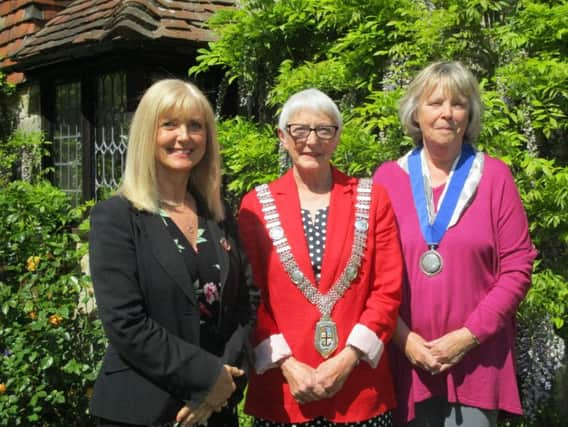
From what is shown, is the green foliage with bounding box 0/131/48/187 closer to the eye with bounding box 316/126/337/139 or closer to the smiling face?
the eye with bounding box 316/126/337/139

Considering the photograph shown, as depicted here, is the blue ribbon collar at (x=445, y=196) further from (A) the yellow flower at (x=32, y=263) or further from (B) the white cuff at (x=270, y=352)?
(A) the yellow flower at (x=32, y=263)

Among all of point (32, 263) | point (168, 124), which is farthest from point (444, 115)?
point (32, 263)

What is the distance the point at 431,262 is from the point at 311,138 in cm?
71

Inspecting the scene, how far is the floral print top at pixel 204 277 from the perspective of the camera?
2.55 m

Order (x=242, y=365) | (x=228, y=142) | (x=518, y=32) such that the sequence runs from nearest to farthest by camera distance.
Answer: (x=242, y=365) → (x=518, y=32) → (x=228, y=142)

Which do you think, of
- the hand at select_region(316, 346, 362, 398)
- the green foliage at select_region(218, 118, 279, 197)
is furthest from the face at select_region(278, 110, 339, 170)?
the green foliage at select_region(218, 118, 279, 197)

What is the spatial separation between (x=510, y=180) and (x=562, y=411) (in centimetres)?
289

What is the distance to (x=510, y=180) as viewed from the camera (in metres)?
3.05

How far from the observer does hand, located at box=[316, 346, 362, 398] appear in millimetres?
2752

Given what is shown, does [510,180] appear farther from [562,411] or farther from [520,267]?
[562,411]

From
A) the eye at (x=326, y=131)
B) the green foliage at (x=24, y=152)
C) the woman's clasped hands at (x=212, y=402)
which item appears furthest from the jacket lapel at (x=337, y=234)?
the green foliage at (x=24, y=152)

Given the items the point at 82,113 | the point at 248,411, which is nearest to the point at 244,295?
the point at 248,411

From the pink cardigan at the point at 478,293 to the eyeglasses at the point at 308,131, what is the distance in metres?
0.51

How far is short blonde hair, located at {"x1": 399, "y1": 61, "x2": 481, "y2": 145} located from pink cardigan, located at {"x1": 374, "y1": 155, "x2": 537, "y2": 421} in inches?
10.2
